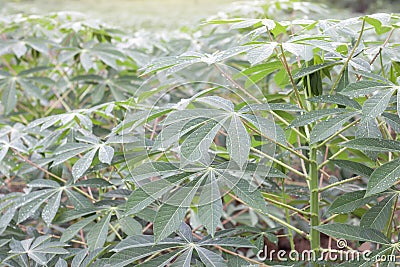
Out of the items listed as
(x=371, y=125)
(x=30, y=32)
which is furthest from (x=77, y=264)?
(x=30, y=32)

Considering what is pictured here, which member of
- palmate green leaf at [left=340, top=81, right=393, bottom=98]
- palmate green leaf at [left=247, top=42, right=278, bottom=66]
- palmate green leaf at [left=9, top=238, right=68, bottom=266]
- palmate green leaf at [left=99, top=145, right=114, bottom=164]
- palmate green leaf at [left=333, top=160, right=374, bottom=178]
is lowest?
palmate green leaf at [left=9, top=238, right=68, bottom=266]

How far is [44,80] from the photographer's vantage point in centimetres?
170

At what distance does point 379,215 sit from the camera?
920 millimetres

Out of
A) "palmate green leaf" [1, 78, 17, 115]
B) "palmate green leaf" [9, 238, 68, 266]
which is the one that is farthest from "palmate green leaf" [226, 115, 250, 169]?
"palmate green leaf" [1, 78, 17, 115]

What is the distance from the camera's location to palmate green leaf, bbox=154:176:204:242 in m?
0.85

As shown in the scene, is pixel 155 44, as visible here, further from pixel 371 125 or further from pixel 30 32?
pixel 371 125

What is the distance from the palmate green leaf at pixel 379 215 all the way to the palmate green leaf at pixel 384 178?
97 mm

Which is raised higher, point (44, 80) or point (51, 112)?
point (44, 80)

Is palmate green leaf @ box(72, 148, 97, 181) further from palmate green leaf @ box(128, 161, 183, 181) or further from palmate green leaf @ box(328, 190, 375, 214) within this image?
palmate green leaf @ box(328, 190, 375, 214)

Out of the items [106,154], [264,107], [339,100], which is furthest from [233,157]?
[106,154]

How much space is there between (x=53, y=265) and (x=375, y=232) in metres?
0.66

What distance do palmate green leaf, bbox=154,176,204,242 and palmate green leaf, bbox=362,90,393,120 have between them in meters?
0.30

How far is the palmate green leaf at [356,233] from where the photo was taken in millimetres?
879

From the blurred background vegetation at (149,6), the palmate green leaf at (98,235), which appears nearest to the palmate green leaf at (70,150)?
the palmate green leaf at (98,235)
